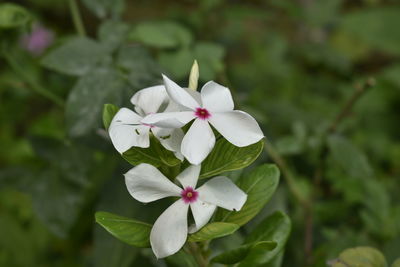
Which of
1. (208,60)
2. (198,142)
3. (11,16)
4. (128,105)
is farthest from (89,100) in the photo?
(198,142)

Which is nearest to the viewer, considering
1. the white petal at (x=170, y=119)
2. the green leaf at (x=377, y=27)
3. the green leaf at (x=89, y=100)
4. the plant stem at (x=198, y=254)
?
the white petal at (x=170, y=119)

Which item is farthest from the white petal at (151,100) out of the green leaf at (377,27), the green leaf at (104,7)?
the green leaf at (377,27)

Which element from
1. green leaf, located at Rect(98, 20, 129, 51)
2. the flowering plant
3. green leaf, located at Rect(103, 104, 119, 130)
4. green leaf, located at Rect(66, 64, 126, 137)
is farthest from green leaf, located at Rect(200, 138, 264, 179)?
green leaf, located at Rect(98, 20, 129, 51)

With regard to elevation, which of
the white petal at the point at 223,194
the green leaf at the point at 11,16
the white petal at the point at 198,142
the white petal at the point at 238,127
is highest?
the white petal at the point at 238,127

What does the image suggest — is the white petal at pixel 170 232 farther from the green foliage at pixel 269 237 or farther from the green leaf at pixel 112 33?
the green leaf at pixel 112 33

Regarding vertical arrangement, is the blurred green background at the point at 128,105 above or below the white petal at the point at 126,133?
below

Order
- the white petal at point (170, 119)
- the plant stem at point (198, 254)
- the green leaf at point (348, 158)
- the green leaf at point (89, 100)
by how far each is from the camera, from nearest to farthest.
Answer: the white petal at point (170, 119) → the plant stem at point (198, 254) → the green leaf at point (89, 100) → the green leaf at point (348, 158)

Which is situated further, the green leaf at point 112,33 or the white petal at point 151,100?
the green leaf at point 112,33
